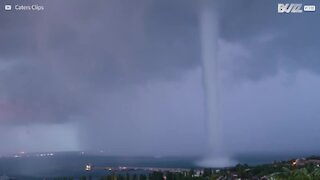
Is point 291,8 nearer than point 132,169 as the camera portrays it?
Yes

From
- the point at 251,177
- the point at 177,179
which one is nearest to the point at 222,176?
the point at 251,177

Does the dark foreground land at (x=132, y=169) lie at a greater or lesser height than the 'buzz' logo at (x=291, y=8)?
lesser

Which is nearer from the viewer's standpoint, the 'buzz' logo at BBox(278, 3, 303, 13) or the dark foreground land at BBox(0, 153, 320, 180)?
the 'buzz' logo at BBox(278, 3, 303, 13)

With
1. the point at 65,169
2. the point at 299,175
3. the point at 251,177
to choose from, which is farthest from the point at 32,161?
the point at 299,175

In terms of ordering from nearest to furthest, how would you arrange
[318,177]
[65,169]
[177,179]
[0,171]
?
[318,177] → [177,179] → [0,171] → [65,169]

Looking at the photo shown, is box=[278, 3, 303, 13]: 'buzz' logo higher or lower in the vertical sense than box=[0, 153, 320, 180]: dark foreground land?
higher

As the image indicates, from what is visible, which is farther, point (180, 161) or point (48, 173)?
point (180, 161)

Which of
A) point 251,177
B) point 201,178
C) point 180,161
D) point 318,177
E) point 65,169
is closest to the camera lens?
Result: point 318,177

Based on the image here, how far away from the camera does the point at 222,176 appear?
5591cm

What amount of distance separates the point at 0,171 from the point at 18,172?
242 cm

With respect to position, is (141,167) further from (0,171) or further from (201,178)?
(201,178)

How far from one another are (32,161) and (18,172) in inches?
138

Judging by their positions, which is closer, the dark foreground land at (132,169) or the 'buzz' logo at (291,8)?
the 'buzz' logo at (291,8)

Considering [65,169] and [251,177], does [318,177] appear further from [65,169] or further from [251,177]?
[65,169]
